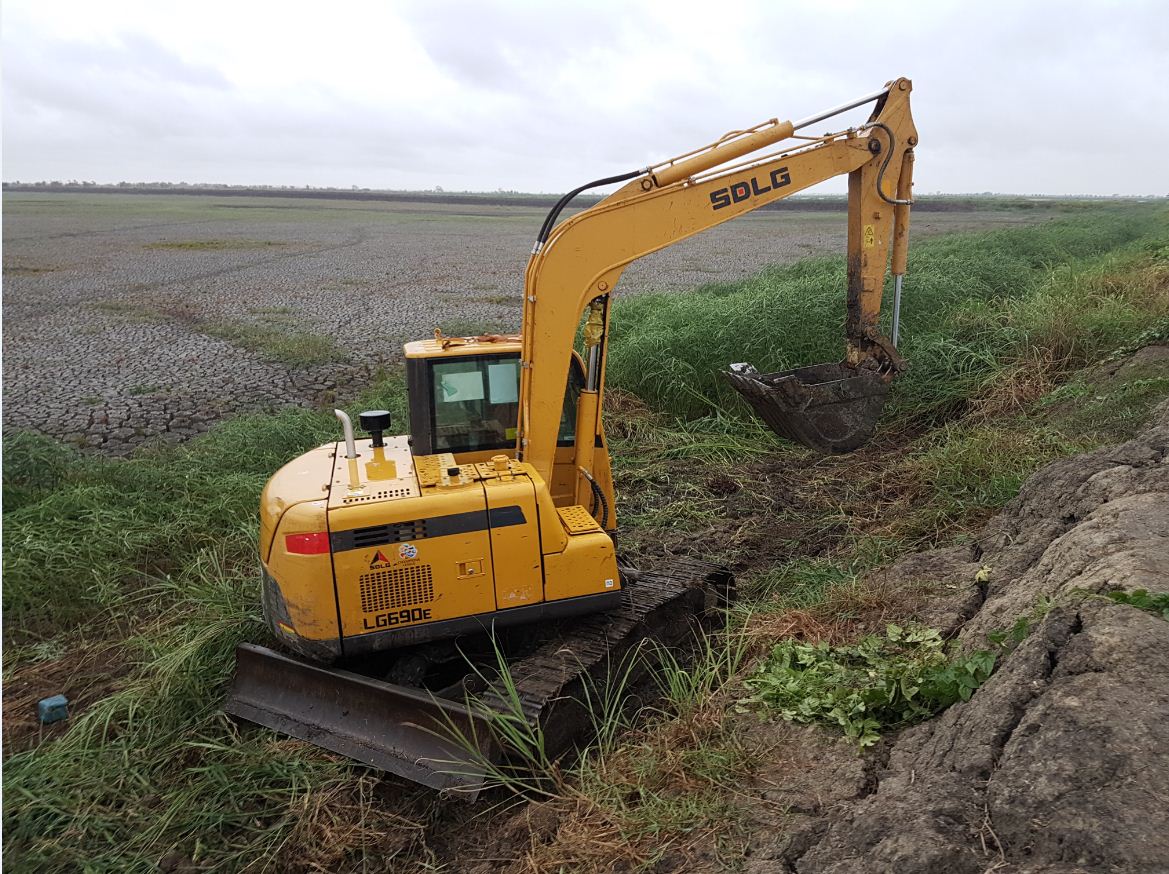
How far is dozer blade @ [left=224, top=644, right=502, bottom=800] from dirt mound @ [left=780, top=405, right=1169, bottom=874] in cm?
161

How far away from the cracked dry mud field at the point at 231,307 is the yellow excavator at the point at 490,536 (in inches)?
251

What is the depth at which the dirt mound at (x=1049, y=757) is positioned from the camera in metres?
2.37

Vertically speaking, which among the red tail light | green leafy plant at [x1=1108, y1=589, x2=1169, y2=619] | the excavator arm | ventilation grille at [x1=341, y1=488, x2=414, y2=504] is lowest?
the red tail light

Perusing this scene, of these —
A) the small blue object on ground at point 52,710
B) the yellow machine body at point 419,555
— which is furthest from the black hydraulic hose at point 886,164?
the small blue object on ground at point 52,710

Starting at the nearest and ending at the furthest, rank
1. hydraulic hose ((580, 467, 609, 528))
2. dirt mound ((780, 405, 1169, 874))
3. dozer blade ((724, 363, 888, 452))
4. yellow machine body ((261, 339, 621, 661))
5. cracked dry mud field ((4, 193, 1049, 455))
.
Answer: dirt mound ((780, 405, 1169, 874)) → yellow machine body ((261, 339, 621, 661)) → hydraulic hose ((580, 467, 609, 528)) → dozer blade ((724, 363, 888, 452)) → cracked dry mud field ((4, 193, 1049, 455))

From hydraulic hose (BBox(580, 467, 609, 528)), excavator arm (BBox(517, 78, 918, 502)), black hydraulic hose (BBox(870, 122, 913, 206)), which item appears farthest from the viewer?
black hydraulic hose (BBox(870, 122, 913, 206))

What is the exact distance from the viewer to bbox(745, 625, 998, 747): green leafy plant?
11.3 feet

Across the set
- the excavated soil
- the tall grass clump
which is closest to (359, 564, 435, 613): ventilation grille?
the excavated soil

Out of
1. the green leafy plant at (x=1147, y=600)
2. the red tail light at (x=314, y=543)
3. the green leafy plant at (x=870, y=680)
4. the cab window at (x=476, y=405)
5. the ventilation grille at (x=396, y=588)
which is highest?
the cab window at (x=476, y=405)

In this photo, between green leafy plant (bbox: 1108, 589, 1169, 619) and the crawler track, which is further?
the crawler track

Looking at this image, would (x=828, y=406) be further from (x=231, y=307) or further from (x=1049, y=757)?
(x=231, y=307)

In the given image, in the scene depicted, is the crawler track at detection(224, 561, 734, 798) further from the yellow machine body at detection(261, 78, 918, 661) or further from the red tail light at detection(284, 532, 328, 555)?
the red tail light at detection(284, 532, 328, 555)

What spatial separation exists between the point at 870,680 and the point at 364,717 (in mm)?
2506

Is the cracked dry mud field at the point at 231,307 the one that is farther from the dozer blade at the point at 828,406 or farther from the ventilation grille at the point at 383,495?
the dozer blade at the point at 828,406
